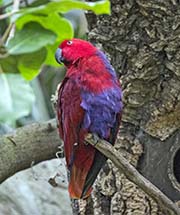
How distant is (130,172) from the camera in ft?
3.30

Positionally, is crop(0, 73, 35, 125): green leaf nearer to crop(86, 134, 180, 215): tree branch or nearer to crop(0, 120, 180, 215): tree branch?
crop(86, 134, 180, 215): tree branch

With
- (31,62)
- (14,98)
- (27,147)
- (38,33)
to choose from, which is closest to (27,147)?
(27,147)

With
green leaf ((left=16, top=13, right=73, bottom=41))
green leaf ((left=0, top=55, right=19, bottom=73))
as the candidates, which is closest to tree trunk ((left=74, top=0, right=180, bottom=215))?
green leaf ((left=16, top=13, right=73, bottom=41))

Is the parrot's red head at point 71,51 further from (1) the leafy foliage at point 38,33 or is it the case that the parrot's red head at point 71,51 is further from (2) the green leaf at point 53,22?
(2) the green leaf at point 53,22

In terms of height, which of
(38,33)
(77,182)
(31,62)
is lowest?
(77,182)

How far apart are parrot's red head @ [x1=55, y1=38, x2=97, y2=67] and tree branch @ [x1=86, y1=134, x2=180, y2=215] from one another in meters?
0.13

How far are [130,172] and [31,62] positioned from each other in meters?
0.42

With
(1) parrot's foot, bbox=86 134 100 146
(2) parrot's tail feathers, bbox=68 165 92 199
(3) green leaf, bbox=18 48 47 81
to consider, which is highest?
(3) green leaf, bbox=18 48 47 81

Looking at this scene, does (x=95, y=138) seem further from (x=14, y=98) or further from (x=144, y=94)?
(x=144, y=94)

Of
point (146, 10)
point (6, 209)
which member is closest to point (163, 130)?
point (146, 10)

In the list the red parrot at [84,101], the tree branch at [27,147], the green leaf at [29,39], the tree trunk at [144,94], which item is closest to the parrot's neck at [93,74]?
the red parrot at [84,101]

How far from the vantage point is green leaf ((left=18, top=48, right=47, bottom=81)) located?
1322 millimetres

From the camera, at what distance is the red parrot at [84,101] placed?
3.44 ft

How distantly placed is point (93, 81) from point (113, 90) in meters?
0.04
